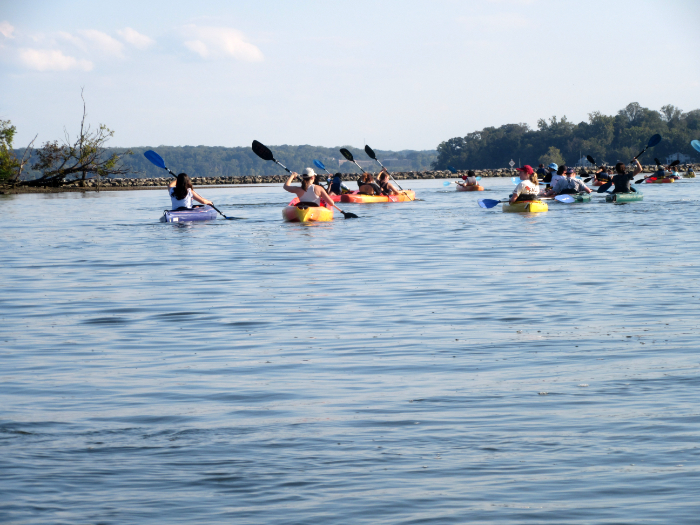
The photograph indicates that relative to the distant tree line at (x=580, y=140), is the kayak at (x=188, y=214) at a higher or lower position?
lower

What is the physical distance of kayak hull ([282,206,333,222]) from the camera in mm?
20688

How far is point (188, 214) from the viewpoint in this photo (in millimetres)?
20875

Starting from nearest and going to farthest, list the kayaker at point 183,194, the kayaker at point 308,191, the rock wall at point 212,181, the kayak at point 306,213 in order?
the kayaker at point 308,191 → the kayaker at point 183,194 → the kayak at point 306,213 → the rock wall at point 212,181

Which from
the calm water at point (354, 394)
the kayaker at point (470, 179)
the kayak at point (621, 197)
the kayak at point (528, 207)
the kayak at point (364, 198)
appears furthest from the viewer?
the kayaker at point (470, 179)

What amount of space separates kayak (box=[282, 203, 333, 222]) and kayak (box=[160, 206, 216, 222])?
1853 mm

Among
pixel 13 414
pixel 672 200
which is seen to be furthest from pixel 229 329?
pixel 672 200

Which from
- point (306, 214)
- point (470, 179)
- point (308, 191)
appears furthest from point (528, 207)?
point (470, 179)

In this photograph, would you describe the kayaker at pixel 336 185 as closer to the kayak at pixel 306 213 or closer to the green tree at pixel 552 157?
the kayak at pixel 306 213

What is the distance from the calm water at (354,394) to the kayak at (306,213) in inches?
311

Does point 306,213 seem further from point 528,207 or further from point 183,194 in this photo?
point 528,207

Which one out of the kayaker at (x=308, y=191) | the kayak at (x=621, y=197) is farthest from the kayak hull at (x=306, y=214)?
the kayak at (x=621, y=197)

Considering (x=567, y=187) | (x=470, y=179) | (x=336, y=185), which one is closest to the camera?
(x=567, y=187)

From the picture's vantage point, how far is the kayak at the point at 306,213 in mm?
20672

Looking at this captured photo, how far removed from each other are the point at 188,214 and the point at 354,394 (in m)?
16.0
